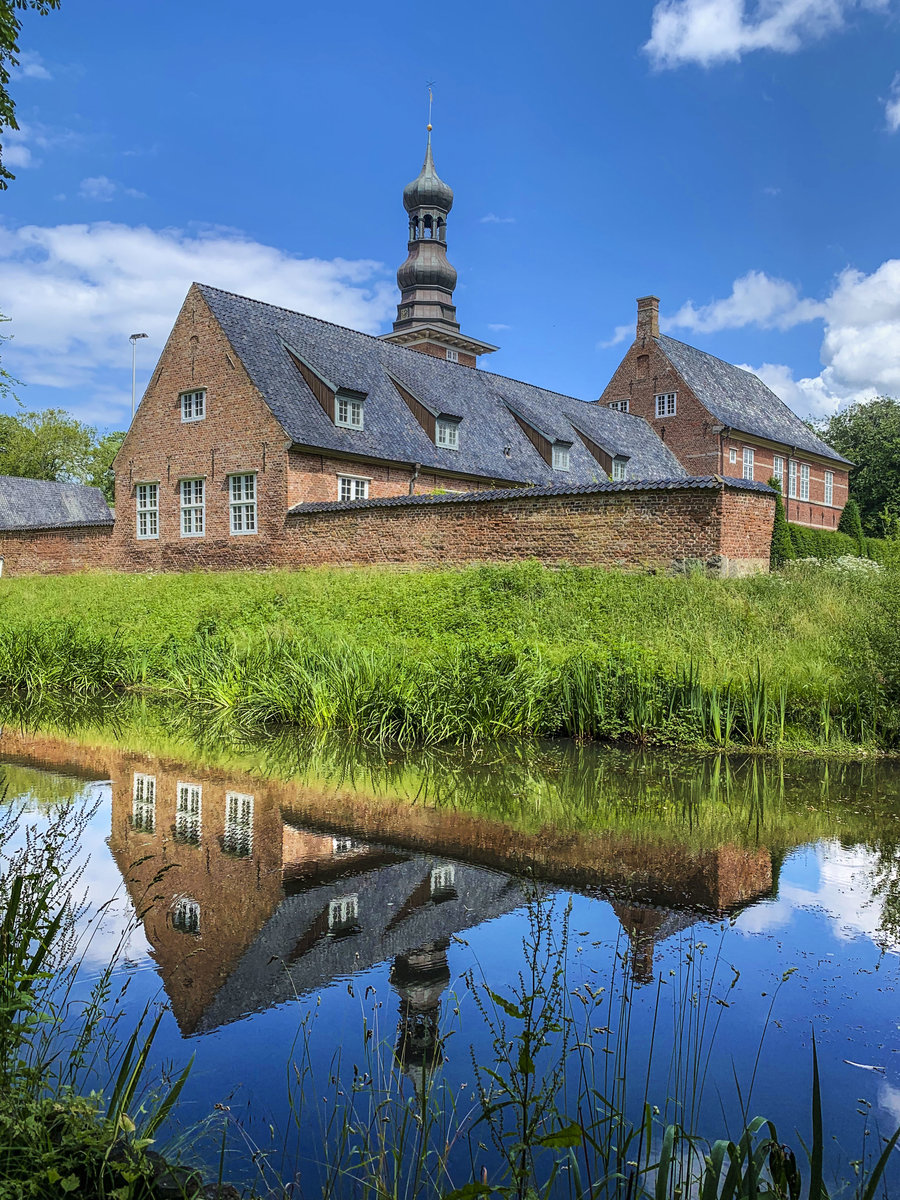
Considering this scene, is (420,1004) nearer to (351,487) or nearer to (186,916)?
(186,916)

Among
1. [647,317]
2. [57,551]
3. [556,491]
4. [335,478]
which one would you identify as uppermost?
[647,317]

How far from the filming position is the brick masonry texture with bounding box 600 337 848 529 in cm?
3931

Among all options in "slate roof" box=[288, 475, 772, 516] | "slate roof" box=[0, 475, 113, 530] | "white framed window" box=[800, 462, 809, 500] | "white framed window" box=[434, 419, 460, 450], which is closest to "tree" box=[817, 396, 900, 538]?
"white framed window" box=[800, 462, 809, 500]

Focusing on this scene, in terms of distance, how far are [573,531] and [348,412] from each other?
10.3 metres

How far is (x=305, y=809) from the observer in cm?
755

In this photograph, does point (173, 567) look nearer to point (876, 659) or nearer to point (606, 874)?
point (876, 659)

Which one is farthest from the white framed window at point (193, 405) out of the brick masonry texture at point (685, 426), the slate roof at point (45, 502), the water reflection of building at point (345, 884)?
the slate roof at point (45, 502)

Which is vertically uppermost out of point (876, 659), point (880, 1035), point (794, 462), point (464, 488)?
point (794, 462)

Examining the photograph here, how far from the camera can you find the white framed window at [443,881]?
17.8ft

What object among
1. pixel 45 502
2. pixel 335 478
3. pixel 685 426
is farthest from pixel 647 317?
pixel 45 502

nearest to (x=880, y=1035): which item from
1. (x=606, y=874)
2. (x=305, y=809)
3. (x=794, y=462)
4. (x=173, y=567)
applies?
(x=606, y=874)

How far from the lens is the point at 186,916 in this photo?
4.96m

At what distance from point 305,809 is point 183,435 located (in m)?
21.3

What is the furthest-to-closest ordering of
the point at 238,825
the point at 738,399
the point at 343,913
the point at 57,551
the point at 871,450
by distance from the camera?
the point at 871,450, the point at 738,399, the point at 57,551, the point at 238,825, the point at 343,913
